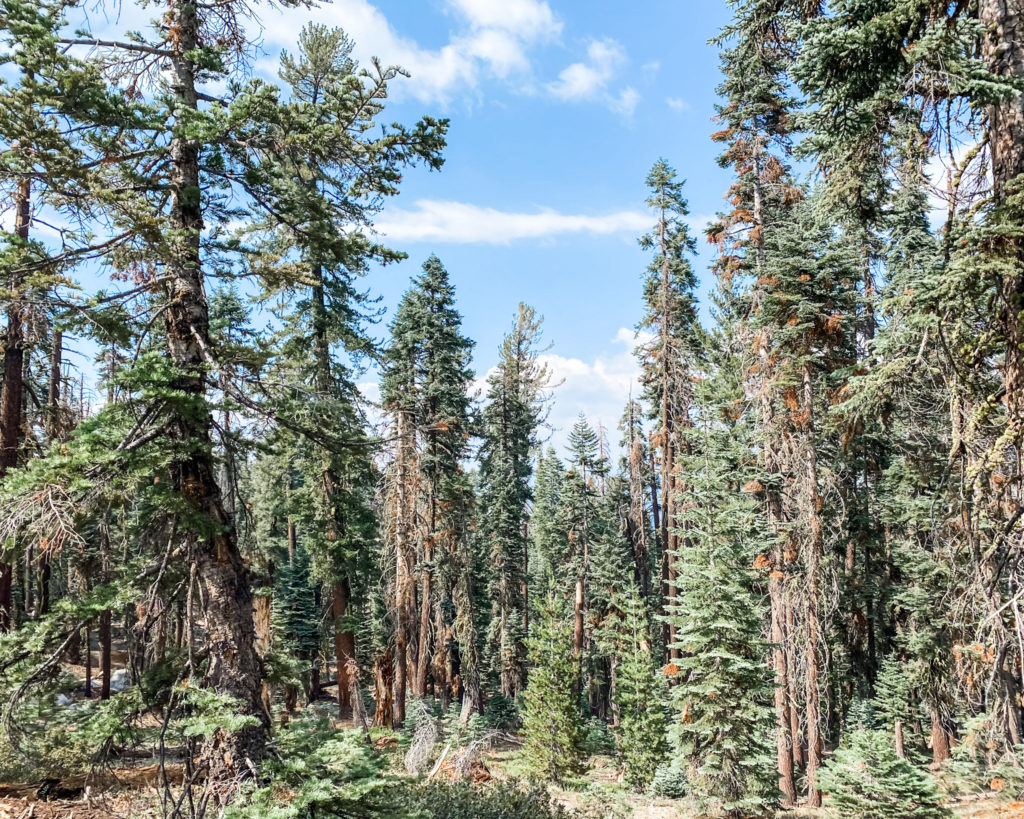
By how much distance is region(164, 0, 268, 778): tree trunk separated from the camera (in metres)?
5.97

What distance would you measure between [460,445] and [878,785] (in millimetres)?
14818

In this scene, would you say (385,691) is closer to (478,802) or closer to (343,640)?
(343,640)

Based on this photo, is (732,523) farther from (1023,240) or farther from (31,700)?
(31,700)

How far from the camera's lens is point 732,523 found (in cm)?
1367

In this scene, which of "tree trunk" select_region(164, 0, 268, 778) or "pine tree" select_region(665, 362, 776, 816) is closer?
"tree trunk" select_region(164, 0, 268, 778)

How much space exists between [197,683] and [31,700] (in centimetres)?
180

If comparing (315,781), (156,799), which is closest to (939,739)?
(315,781)

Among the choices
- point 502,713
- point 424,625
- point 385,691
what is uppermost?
point 424,625

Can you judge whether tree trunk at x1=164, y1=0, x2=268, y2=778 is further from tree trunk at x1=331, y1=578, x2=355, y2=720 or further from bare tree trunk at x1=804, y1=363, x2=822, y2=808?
bare tree trunk at x1=804, y1=363, x2=822, y2=808

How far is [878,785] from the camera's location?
11422 millimetres

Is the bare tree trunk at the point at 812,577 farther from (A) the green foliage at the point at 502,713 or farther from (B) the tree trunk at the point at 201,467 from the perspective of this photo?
(A) the green foliage at the point at 502,713

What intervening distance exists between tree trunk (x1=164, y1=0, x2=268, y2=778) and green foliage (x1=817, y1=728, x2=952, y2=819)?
1137 cm

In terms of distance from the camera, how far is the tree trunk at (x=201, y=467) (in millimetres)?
5969

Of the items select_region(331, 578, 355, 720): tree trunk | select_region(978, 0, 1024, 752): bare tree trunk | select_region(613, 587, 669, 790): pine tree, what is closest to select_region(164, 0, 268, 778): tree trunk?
select_region(978, 0, 1024, 752): bare tree trunk
